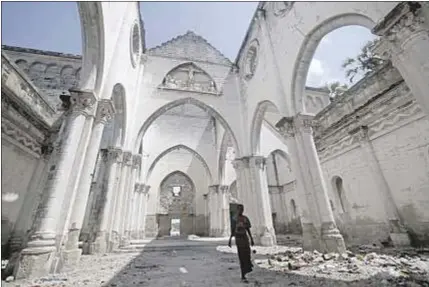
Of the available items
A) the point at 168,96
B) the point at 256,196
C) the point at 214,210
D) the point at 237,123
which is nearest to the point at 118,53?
the point at 168,96

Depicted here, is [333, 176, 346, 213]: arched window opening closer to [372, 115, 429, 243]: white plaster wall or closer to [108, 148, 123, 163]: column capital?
[372, 115, 429, 243]: white plaster wall

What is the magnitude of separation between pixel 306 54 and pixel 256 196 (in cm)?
652

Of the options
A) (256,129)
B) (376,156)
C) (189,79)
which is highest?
(189,79)

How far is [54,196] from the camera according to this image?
4.72m

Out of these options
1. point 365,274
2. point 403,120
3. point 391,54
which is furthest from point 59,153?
point 403,120

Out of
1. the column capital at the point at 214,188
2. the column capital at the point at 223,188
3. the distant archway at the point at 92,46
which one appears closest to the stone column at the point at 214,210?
the column capital at the point at 214,188

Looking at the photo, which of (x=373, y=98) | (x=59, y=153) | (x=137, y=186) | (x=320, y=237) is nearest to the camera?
(x=59, y=153)

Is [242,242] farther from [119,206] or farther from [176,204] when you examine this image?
[176,204]

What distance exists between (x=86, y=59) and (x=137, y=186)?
503 inches

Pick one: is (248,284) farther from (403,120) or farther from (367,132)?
(367,132)

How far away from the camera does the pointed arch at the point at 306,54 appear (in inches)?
249

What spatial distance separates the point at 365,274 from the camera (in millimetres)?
3797

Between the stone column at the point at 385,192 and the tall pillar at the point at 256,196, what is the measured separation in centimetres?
437

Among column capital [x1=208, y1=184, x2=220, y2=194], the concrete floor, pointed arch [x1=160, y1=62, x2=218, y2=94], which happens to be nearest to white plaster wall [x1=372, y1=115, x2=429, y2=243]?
the concrete floor
